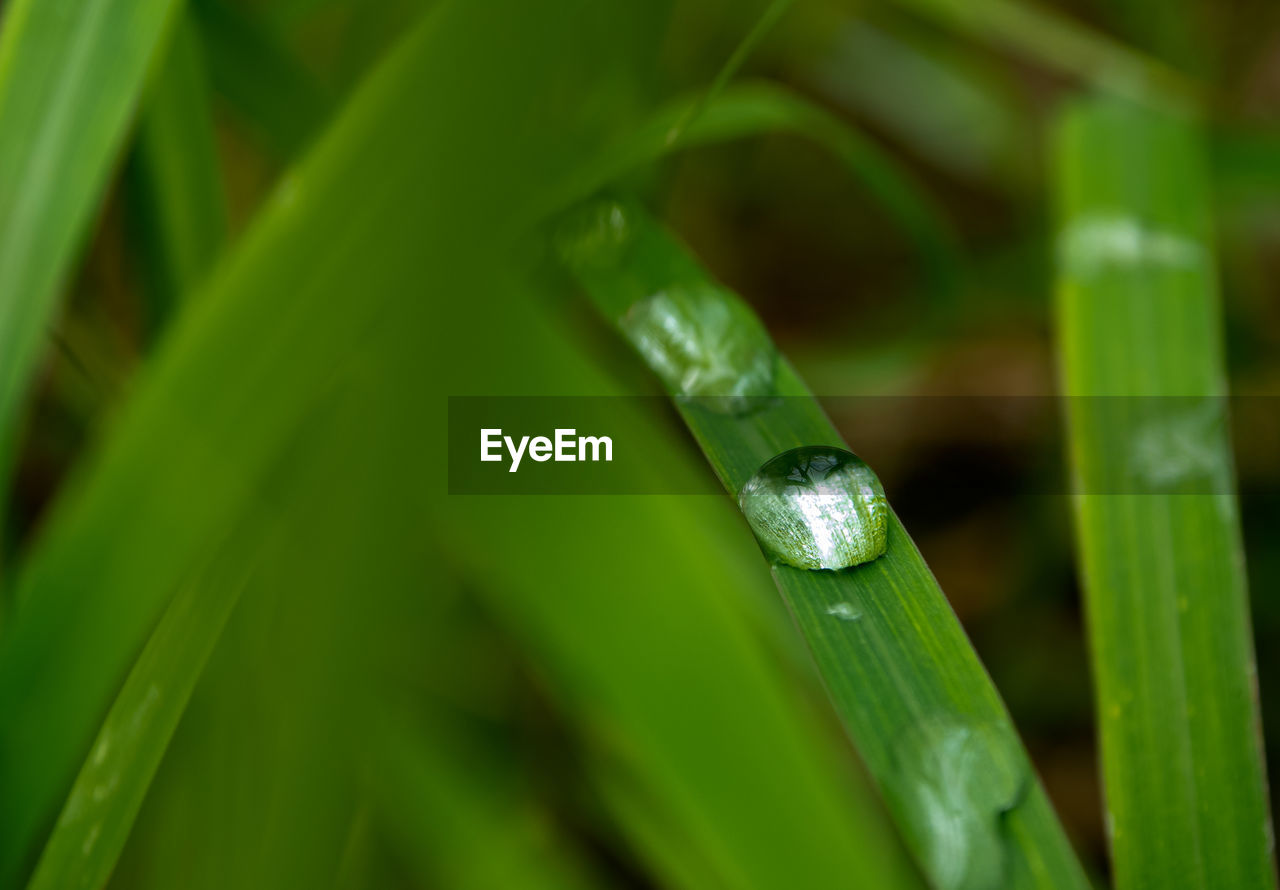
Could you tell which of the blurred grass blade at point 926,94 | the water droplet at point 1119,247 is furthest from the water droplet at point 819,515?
the blurred grass blade at point 926,94

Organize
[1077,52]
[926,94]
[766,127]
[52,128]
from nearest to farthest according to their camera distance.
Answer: [52,128] → [766,127] → [1077,52] → [926,94]

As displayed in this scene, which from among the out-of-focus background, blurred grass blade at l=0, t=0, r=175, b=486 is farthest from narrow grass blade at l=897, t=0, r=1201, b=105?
blurred grass blade at l=0, t=0, r=175, b=486

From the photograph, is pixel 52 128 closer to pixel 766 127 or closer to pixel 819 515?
pixel 819 515

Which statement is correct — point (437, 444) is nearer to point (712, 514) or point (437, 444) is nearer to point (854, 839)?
point (854, 839)

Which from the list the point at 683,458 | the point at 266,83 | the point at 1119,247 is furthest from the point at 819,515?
the point at 266,83

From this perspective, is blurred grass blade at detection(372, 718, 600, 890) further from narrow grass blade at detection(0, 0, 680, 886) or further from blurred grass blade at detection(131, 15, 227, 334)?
blurred grass blade at detection(131, 15, 227, 334)

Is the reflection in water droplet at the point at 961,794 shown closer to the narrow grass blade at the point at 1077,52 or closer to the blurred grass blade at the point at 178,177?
the blurred grass blade at the point at 178,177

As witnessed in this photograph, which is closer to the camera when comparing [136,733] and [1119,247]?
[136,733]
